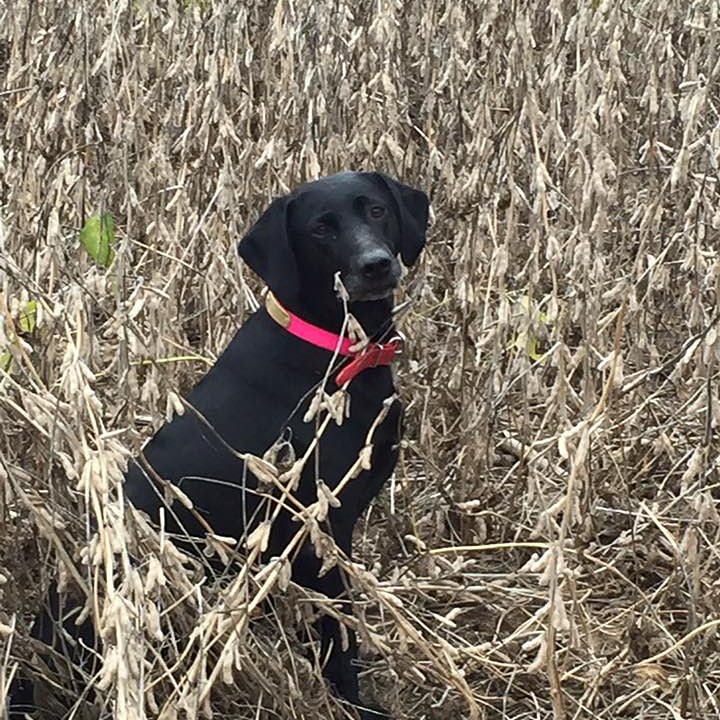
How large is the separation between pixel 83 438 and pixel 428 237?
1.31 metres

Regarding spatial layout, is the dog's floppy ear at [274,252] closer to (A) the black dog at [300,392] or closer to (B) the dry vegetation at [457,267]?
(A) the black dog at [300,392]

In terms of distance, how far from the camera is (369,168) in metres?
2.69

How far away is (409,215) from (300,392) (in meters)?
0.44

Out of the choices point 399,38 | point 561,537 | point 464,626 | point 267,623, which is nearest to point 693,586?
point 561,537

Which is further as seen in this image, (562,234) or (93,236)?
(562,234)

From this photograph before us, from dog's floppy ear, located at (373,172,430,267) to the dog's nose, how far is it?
199mm

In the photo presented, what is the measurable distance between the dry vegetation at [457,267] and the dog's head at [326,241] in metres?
0.15

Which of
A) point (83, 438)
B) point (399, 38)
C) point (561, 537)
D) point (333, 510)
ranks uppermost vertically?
point (399, 38)

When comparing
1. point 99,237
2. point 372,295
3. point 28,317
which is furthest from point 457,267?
point 28,317

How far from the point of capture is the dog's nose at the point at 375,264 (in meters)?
2.25

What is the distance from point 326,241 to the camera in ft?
7.67

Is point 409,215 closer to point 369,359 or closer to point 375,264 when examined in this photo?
point 375,264

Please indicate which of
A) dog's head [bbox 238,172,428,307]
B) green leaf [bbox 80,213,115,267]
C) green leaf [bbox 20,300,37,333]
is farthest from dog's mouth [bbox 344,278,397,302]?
green leaf [bbox 20,300,37,333]

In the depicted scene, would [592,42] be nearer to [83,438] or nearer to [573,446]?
[573,446]
